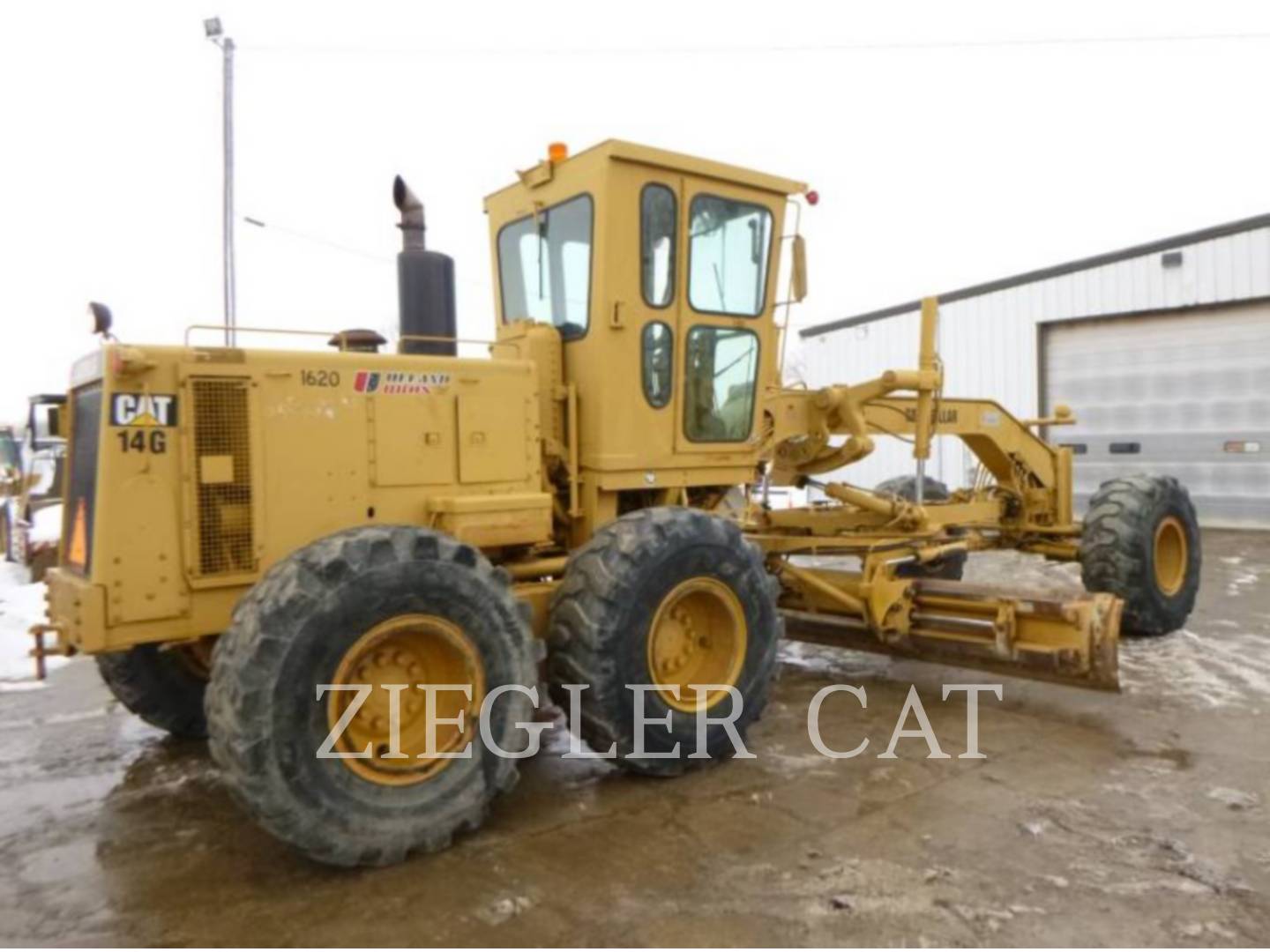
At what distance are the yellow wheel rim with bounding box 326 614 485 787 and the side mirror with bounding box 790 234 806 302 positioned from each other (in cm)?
284

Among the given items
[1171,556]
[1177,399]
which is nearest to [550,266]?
[1171,556]

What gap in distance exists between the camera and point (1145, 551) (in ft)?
23.9

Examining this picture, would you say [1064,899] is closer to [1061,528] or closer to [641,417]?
[641,417]

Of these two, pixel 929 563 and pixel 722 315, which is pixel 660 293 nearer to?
pixel 722 315

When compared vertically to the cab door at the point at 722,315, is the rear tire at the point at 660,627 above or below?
below

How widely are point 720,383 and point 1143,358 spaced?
12894 mm

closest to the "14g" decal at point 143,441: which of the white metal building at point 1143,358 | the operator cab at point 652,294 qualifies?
the operator cab at point 652,294

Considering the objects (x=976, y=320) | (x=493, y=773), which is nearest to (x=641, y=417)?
(x=493, y=773)

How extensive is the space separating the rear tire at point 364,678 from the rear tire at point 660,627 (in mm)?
363

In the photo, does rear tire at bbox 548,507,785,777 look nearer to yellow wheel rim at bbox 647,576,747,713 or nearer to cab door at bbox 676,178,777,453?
yellow wheel rim at bbox 647,576,747,713

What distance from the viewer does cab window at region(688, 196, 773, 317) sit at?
5277mm

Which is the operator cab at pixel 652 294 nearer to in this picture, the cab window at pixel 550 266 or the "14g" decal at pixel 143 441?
the cab window at pixel 550 266

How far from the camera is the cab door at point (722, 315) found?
17.3ft

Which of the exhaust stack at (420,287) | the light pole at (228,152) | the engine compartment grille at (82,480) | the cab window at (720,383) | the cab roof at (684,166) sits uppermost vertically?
the light pole at (228,152)
